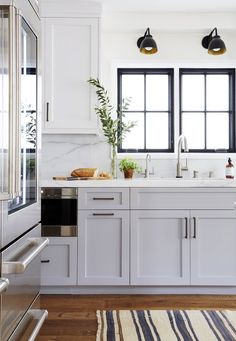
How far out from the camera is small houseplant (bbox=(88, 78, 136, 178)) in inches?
141

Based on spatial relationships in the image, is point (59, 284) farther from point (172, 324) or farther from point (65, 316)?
point (172, 324)

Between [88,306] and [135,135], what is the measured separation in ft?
5.54

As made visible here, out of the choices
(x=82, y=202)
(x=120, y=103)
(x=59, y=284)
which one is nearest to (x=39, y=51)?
(x=82, y=202)

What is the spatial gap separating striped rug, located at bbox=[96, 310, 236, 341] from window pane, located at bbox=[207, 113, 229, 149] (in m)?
1.68

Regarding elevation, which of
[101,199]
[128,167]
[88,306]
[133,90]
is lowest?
[88,306]

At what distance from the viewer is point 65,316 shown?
9.13 feet

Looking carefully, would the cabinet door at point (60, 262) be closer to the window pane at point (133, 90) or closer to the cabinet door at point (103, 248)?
the cabinet door at point (103, 248)

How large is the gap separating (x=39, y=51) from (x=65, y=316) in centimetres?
177

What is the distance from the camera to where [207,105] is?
4043 millimetres

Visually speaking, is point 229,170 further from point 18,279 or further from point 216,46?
point 18,279

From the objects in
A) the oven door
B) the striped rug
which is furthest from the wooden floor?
the oven door

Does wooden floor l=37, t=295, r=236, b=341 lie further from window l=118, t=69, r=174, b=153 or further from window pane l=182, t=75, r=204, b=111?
window pane l=182, t=75, r=204, b=111

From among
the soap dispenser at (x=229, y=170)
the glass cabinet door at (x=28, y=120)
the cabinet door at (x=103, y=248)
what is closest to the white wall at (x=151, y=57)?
the soap dispenser at (x=229, y=170)

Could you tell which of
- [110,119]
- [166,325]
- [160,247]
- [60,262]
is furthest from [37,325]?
[110,119]
